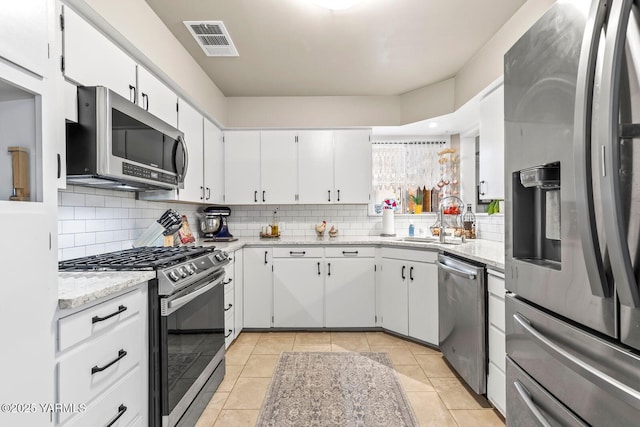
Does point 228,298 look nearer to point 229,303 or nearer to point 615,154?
point 229,303

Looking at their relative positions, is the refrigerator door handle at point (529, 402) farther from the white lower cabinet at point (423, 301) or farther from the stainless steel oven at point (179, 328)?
the white lower cabinet at point (423, 301)

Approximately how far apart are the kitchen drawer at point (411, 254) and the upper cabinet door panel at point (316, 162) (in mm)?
914

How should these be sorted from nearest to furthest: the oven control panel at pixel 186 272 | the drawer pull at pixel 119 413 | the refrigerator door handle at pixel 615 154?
the refrigerator door handle at pixel 615 154, the drawer pull at pixel 119 413, the oven control panel at pixel 186 272

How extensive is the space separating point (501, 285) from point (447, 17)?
1.81 meters

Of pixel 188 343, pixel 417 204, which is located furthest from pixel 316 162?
pixel 188 343

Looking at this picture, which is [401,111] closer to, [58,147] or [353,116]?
[353,116]

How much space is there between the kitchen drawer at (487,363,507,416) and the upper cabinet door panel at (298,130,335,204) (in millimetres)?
2314

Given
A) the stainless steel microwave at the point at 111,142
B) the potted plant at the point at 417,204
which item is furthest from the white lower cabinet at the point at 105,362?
the potted plant at the point at 417,204

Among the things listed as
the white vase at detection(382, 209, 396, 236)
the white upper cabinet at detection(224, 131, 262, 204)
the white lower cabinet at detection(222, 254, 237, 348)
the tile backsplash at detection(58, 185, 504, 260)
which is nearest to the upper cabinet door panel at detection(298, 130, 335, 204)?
the tile backsplash at detection(58, 185, 504, 260)

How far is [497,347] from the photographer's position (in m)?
2.01

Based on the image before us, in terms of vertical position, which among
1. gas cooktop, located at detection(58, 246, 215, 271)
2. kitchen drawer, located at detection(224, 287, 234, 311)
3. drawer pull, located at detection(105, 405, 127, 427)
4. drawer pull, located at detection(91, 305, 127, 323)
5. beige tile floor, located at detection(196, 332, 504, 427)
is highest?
gas cooktop, located at detection(58, 246, 215, 271)

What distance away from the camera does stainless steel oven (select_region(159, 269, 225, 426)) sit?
1672 mm

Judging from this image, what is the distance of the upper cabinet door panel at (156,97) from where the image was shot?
7.18 feet

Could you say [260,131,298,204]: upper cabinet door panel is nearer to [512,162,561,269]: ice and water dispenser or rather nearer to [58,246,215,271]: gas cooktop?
[58,246,215,271]: gas cooktop
